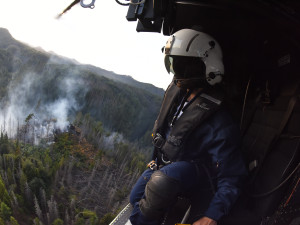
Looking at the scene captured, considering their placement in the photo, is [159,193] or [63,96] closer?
[159,193]

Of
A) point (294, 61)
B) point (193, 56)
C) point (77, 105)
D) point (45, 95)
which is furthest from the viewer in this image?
point (77, 105)

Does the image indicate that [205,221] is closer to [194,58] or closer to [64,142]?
[194,58]

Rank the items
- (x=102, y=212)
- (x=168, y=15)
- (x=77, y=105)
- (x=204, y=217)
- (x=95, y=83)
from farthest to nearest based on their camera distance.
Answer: (x=95, y=83) → (x=77, y=105) → (x=102, y=212) → (x=168, y=15) → (x=204, y=217)

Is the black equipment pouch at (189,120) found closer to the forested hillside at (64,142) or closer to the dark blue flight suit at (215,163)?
the dark blue flight suit at (215,163)

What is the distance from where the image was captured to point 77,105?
644 inches

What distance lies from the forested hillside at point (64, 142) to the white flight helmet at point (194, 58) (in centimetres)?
284

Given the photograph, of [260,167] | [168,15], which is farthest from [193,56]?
[260,167]

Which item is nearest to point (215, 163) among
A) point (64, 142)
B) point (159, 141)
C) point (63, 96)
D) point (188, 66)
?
point (159, 141)

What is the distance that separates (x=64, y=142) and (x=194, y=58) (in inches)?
305

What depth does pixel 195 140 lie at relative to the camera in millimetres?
1923

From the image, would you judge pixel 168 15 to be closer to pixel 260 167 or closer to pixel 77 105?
pixel 260 167

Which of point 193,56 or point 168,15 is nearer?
point 193,56

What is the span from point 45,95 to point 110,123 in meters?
4.58

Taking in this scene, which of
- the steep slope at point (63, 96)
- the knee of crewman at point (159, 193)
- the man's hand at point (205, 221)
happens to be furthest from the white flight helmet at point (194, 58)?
the steep slope at point (63, 96)
